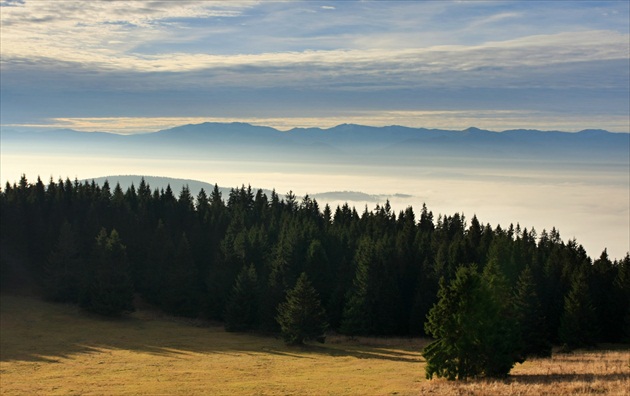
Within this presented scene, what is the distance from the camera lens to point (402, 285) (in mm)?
80188

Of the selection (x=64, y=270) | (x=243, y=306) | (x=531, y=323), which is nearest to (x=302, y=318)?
(x=243, y=306)

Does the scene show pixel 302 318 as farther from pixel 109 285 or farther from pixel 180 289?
pixel 109 285

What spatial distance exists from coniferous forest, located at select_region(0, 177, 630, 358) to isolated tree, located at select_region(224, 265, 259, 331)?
149 millimetres

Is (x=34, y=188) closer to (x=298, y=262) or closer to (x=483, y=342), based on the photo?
(x=298, y=262)

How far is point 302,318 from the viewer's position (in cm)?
6550

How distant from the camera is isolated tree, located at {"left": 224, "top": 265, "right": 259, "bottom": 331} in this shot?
7675cm

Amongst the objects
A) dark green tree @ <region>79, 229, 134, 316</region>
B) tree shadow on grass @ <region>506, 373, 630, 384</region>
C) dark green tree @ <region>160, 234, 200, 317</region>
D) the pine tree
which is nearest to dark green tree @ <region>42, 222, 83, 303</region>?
Answer: dark green tree @ <region>79, 229, 134, 316</region>

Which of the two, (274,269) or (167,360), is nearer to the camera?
(167,360)

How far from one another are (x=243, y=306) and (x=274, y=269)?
6.36 metres

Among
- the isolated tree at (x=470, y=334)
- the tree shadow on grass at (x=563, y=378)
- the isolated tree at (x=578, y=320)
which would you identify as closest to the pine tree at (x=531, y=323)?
the isolated tree at (x=578, y=320)

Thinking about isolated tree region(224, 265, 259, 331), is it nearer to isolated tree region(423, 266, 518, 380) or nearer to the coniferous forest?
the coniferous forest

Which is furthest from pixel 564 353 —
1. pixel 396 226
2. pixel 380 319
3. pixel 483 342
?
pixel 396 226

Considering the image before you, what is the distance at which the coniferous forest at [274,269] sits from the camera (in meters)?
70.8

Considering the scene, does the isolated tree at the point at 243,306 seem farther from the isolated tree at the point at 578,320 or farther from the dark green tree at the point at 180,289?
the isolated tree at the point at 578,320
